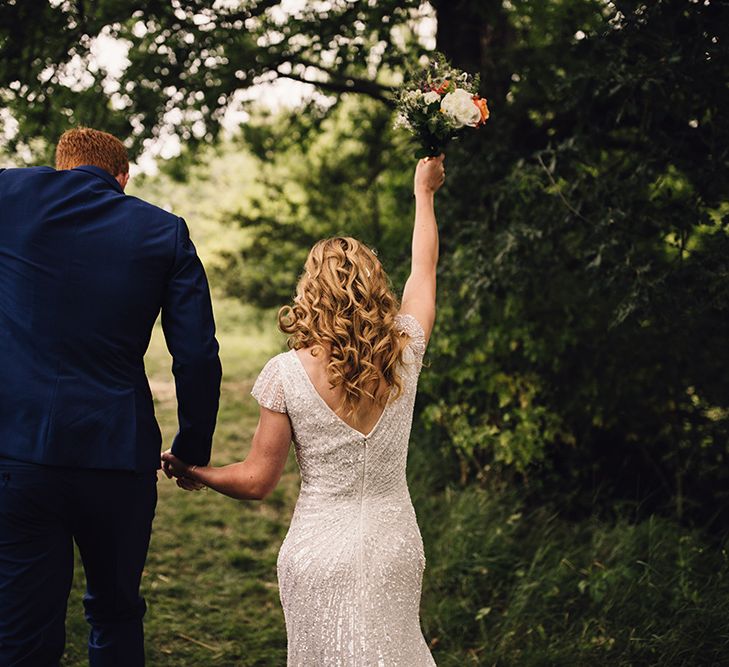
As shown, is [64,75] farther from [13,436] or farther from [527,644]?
[527,644]

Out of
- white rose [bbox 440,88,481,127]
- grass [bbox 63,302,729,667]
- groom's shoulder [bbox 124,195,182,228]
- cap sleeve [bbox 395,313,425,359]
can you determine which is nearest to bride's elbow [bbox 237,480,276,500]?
cap sleeve [bbox 395,313,425,359]

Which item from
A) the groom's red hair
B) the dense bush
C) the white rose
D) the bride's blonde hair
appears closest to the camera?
the bride's blonde hair

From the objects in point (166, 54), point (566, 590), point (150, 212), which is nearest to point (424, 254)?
point (150, 212)

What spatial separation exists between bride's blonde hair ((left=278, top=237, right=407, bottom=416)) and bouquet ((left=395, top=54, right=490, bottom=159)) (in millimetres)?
804

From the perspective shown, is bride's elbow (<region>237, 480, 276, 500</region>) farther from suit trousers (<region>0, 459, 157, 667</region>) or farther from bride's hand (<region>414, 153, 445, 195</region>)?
bride's hand (<region>414, 153, 445, 195</region>)

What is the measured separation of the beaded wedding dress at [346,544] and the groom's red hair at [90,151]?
90 centimetres

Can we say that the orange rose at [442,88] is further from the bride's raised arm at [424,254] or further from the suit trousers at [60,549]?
the suit trousers at [60,549]

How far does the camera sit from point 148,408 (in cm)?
275

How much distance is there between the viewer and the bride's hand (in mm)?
3240

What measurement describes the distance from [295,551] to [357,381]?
24.0 inches

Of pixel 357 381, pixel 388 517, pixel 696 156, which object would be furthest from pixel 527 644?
pixel 696 156

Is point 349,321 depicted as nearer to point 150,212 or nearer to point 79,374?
point 150,212

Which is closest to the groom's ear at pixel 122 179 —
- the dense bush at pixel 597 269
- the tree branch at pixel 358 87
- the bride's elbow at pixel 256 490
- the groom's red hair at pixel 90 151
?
the groom's red hair at pixel 90 151

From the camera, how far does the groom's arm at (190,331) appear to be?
2.71 meters
